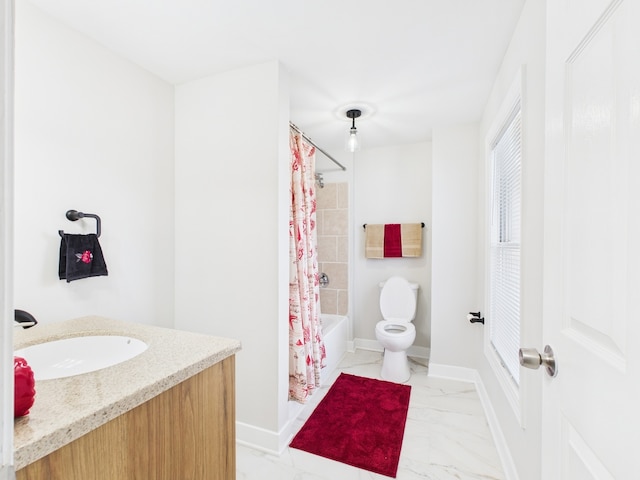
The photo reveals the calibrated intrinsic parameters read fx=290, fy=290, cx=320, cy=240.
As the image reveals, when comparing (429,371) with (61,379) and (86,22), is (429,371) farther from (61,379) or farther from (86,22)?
(86,22)

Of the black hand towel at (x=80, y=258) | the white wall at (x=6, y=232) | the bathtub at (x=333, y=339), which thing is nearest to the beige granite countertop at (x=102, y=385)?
the white wall at (x=6, y=232)

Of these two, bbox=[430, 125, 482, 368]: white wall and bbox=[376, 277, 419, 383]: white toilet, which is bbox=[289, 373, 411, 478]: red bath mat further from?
bbox=[430, 125, 482, 368]: white wall

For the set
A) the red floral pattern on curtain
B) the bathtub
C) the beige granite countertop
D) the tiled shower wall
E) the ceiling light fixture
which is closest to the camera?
the beige granite countertop

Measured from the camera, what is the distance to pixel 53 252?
4.65ft

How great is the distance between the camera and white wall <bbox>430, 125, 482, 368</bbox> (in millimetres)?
2611

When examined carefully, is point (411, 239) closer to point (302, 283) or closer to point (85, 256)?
point (302, 283)

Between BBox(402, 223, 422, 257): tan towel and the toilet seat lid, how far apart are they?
30 centimetres

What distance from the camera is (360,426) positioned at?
2002 mm

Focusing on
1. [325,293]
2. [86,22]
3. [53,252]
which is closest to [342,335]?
[325,293]

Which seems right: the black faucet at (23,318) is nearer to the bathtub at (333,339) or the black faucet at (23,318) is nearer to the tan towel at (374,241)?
the bathtub at (333,339)

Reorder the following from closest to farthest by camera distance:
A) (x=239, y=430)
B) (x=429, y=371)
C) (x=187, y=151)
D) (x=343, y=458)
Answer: (x=343, y=458), (x=239, y=430), (x=187, y=151), (x=429, y=371)

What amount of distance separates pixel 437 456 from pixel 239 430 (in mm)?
1229

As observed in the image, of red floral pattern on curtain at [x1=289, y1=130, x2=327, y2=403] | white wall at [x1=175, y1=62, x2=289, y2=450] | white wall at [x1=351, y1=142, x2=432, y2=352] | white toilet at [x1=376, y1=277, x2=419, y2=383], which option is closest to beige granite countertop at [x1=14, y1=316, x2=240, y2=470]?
white wall at [x1=175, y1=62, x2=289, y2=450]

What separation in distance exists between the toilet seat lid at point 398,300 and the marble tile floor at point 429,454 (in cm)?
81
